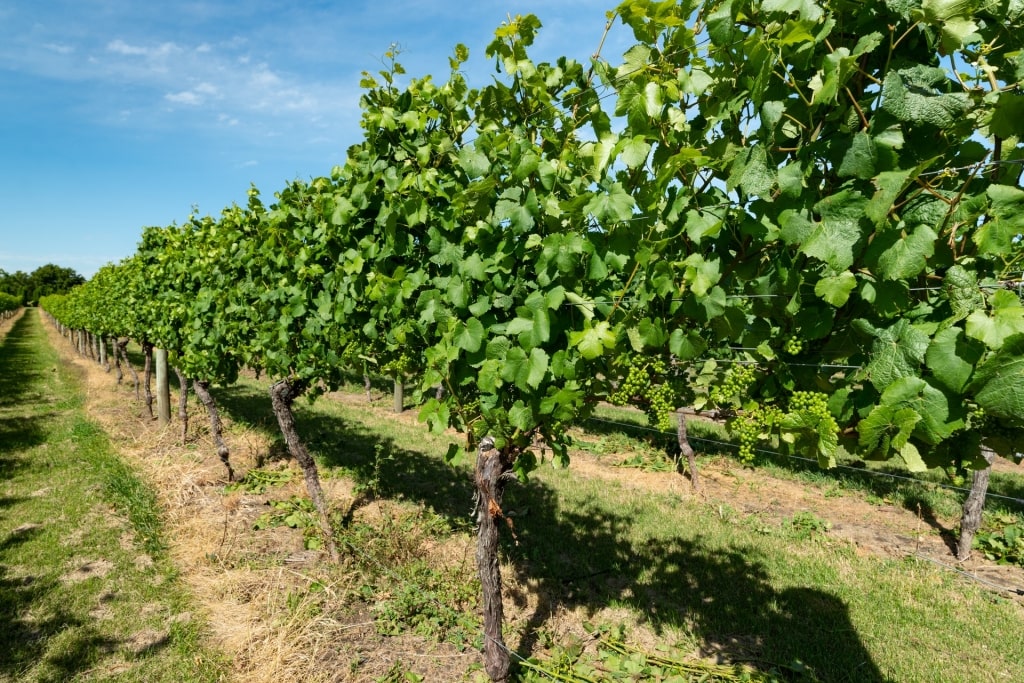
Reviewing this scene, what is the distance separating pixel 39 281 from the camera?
10031cm

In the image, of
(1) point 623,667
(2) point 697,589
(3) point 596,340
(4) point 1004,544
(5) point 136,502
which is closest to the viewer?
(3) point 596,340

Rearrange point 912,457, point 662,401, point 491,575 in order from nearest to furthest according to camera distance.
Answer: point 912,457
point 662,401
point 491,575

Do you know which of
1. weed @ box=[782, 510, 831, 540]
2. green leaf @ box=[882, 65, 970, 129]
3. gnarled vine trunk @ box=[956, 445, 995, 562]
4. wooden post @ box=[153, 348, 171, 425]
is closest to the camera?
green leaf @ box=[882, 65, 970, 129]

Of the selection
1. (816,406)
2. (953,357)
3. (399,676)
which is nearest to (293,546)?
(399,676)

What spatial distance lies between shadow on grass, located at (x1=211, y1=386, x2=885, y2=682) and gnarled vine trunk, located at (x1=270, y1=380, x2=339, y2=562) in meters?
0.75

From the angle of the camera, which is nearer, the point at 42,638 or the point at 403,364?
the point at 403,364

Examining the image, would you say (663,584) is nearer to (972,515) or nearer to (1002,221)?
(972,515)

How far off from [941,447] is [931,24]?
1.36 metres

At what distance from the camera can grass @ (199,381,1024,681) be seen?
14.4 feet

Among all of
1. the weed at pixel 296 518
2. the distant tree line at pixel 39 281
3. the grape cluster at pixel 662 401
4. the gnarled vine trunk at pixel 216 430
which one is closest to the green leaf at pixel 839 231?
the grape cluster at pixel 662 401

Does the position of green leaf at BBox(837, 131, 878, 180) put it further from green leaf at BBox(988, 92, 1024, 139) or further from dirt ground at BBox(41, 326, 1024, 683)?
dirt ground at BBox(41, 326, 1024, 683)

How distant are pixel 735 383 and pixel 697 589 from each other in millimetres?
4283

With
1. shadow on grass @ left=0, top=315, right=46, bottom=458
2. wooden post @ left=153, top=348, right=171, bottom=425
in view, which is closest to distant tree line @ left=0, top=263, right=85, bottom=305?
shadow on grass @ left=0, top=315, right=46, bottom=458

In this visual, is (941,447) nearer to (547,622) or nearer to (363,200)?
(363,200)
